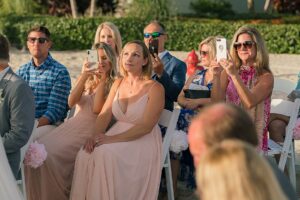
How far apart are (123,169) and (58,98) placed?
1.23 meters

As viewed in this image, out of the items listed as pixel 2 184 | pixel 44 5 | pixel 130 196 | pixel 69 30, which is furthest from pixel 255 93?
pixel 44 5

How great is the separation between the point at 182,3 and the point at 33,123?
28.2 metres

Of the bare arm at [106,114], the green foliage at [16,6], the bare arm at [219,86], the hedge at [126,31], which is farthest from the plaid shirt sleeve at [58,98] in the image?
the green foliage at [16,6]

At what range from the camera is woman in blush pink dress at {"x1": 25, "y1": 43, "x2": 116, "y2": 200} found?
5918 mm

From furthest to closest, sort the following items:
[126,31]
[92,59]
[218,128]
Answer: [126,31] < [92,59] < [218,128]

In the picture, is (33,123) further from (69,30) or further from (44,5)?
(44,5)

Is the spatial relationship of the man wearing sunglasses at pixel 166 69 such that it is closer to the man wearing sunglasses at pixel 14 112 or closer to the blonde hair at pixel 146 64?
the blonde hair at pixel 146 64

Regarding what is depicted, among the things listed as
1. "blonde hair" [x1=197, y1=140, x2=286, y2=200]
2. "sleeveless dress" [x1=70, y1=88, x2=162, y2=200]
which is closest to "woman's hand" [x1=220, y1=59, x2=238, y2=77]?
"sleeveless dress" [x1=70, y1=88, x2=162, y2=200]

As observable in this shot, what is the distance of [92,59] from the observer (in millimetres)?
6000

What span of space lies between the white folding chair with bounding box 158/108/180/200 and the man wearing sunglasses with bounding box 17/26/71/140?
103cm

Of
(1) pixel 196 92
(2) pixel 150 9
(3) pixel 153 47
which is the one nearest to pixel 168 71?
(3) pixel 153 47

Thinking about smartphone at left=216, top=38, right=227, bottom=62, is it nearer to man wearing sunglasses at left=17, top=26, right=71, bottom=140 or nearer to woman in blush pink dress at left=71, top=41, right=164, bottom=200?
woman in blush pink dress at left=71, top=41, right=164, bottom=200

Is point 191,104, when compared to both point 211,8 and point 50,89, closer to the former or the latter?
point 50,89

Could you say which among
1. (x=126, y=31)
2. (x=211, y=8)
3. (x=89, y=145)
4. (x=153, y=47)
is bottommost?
(x=211, y=8)
